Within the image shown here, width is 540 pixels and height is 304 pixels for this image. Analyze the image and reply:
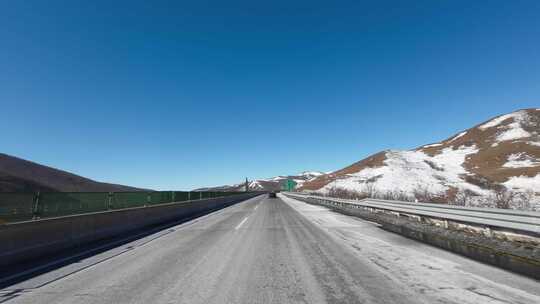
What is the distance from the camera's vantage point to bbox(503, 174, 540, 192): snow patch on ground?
163 ft

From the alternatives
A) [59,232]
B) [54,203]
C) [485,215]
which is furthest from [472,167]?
[59,232]

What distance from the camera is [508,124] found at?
12838 cm

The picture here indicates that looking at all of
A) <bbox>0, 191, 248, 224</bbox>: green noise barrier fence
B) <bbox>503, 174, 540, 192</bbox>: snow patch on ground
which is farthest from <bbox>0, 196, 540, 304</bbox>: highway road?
<bbox>503, 174, 540, 192</bbox>: snow patch on ground

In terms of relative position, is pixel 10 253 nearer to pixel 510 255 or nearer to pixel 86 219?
pixel 86 219

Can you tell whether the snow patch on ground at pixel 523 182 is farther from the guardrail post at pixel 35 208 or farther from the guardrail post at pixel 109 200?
the guardrail post at pixel 35 208

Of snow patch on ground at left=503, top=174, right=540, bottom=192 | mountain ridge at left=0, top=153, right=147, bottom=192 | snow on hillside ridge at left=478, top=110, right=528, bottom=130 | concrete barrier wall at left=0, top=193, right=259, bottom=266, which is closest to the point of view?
concrete barrier wall at left=0, top=193, right=259, bottom=266

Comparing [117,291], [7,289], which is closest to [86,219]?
[7,289]

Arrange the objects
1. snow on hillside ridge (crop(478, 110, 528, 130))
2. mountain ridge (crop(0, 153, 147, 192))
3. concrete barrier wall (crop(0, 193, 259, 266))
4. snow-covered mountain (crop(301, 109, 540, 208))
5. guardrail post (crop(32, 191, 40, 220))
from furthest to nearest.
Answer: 1. snow on hillside ridge (crop(478, 110, 528, 130))
2. mountain ridge (crop(0, 153, 147, 192))
3. snow-covered mountain (crop(301, 109, 540, 208))
4. guardrail post (crop(32, 191, 40, 220))
5. concrete barrier wall (crop(0, 193, 259, 266))

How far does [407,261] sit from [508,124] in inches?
6191

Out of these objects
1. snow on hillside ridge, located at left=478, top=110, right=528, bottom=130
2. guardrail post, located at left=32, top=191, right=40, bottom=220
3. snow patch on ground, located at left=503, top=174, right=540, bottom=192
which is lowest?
guardrail post, located at left=32, top=191, right=40, bottom=220

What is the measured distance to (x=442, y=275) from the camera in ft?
17.3

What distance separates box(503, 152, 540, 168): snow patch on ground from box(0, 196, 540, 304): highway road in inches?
3417

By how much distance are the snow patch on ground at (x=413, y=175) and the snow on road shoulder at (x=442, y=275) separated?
158 ft

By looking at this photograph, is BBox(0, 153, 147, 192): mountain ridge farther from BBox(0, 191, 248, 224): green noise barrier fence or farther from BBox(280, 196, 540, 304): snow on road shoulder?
BBox(280, 196, 540, 304): snow on road shoulder
